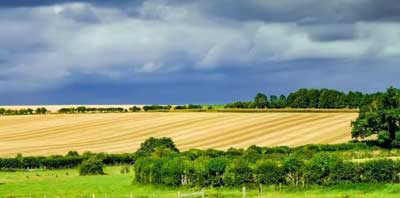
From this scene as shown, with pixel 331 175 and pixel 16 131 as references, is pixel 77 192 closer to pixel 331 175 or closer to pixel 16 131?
pixel 331 175

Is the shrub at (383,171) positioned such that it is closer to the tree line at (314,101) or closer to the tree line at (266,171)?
the tree line at (266,171)

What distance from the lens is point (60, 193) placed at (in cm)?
7350

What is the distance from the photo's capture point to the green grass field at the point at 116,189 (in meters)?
69.2

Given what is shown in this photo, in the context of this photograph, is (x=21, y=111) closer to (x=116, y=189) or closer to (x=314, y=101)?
(x=314, y=101)

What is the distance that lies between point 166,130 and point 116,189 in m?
67.4

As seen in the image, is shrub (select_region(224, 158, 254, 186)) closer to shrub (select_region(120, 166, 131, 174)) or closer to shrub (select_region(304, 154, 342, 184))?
shrub (select_region(304, 154, 342, 184))

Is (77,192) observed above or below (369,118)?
below

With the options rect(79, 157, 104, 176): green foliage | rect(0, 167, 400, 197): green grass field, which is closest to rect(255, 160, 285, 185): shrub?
rect(0, 167, 400, 197): green grass field

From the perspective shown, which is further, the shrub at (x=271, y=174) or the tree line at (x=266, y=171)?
the shrub at (x=271, y=174)

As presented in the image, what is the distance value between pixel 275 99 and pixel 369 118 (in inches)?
2832

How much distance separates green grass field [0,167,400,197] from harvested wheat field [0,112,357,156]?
103 ft

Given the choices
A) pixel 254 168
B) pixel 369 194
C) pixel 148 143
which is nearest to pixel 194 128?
pixel 148 143

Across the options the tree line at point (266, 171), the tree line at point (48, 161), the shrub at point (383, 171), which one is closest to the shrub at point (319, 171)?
the tree line at point (266, 171)

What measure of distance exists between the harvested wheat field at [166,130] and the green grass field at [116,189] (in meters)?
31.4
